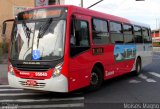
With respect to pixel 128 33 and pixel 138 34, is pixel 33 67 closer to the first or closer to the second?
pixel 128 33

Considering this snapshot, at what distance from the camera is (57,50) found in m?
9.47

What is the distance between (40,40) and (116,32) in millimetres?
4507

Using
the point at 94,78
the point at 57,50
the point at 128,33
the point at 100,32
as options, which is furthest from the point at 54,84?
the point at 128,33

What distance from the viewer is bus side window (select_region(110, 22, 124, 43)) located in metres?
12.9

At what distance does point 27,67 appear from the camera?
386 inches

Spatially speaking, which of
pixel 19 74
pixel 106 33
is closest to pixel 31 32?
pixel 19 74

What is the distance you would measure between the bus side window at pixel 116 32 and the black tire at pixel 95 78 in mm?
1807

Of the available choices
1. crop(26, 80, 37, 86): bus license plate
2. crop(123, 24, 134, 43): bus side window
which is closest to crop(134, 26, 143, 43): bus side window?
crop(123, 24, 134, 43): bus side window

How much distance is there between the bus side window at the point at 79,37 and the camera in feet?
31.8

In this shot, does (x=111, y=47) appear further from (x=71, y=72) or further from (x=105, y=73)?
(x=71, y=72)

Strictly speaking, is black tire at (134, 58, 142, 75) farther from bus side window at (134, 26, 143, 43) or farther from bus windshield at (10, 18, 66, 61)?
bus windshield at (10, 18, 66, 61)

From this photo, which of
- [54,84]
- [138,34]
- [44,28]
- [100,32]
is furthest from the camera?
[138,34]

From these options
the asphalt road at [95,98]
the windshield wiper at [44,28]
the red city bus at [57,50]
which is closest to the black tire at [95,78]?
the red city bus at [57,50]

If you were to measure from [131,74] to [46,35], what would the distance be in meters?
7.95
